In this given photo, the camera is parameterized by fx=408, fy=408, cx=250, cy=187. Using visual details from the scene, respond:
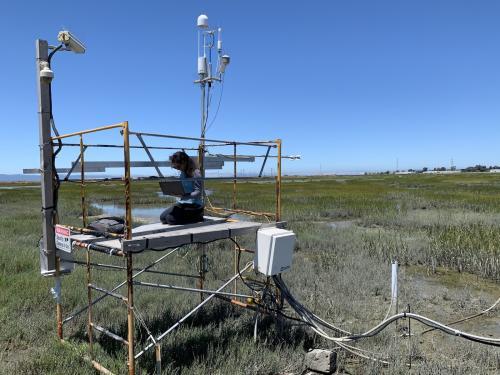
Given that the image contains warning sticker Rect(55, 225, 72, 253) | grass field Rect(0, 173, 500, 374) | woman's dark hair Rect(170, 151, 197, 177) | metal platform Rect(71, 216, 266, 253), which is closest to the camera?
metal platform Rect(71, 216, 266, 253)

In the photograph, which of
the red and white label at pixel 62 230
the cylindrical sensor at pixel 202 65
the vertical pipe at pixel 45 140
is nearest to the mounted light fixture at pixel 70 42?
the vertical pipe at pixel 45 140

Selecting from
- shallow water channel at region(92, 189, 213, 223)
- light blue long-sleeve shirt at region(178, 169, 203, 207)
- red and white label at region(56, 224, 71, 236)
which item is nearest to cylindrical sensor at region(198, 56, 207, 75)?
light blue long-sleeve shirt at region(178, 169, 203, 207)

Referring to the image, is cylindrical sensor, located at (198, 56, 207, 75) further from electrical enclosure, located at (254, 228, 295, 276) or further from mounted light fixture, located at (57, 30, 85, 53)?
electrical enclosure, located at (254, 228, 295, 276)

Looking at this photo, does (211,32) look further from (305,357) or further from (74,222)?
(74,222)

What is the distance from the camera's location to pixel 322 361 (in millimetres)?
5281

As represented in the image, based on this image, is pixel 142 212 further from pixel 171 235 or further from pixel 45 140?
pixel 171 235

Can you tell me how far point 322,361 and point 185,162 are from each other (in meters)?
3.26

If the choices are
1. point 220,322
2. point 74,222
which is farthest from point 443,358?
point 74,222

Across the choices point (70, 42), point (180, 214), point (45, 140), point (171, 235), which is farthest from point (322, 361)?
point (70, 42)

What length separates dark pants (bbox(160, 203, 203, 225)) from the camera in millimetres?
5863

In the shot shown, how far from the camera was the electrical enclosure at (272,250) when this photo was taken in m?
5.49

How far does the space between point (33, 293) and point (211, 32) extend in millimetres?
6037

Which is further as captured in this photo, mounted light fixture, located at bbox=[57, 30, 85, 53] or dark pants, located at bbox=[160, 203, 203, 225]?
dark pants, located at bbox=[160, 203, 203, 225]

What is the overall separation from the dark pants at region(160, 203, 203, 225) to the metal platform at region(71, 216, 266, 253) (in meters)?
0.13
